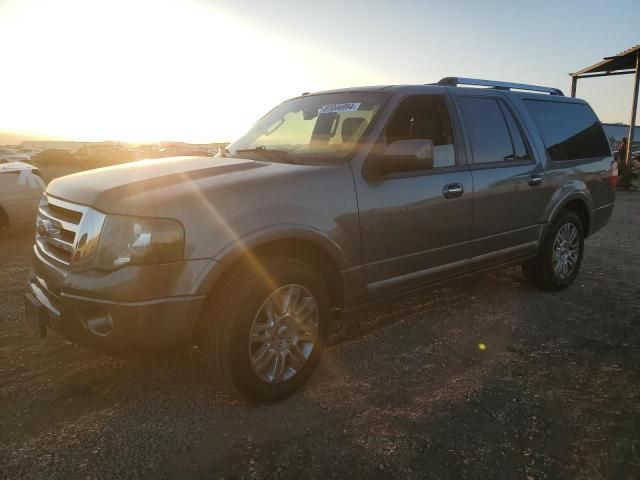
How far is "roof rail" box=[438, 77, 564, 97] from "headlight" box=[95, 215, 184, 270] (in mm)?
2664

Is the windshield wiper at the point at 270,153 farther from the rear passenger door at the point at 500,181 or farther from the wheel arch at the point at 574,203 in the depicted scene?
the wheel arch at the point at 574,203

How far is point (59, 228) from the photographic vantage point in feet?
9.04

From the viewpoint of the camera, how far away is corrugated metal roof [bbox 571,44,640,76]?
46.6 ft

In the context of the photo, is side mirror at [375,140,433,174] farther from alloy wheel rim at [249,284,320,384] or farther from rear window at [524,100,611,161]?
rear window at [524,100,611,161]

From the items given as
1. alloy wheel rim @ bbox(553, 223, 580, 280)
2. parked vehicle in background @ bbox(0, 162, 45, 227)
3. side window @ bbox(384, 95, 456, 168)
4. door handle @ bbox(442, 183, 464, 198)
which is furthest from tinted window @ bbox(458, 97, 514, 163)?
parked vehicle in background @ bbox(0, 162, 45, 227)

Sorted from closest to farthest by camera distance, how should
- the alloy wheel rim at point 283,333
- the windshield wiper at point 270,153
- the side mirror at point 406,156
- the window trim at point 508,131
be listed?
1. the alloy wheel rim at point 283,333
2. the side mirror at point 406,156
3. the windshield wiper at point 270,153
4. the window trim at point 508,131

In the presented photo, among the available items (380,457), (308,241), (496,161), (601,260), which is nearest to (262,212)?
(308,241)

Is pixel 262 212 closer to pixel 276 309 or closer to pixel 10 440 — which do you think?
pixel 276 309

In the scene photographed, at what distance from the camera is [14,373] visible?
124 inches

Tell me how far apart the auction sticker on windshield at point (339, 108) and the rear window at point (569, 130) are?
195 centimetres

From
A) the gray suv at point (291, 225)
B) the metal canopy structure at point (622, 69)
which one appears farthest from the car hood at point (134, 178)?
the metal canopy structure at point (622, 69)

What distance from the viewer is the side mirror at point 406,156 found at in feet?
9.90

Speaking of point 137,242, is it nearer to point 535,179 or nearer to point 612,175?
point 535,179

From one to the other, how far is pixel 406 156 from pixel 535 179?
1.99 meters
